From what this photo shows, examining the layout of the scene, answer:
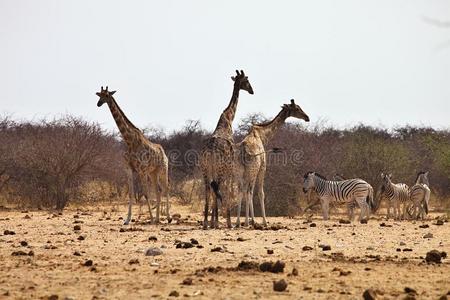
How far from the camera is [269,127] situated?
60.3 feet

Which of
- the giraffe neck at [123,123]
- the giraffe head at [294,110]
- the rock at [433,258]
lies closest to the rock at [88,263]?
the rock at [433,258]

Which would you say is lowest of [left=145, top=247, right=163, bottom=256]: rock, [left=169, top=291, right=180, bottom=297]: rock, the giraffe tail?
[left=169, top=291, right=180, bottom=297]: rock

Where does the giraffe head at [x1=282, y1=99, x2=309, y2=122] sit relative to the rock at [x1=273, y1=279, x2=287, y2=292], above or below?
above

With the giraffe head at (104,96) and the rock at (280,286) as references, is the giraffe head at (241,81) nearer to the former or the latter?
the giraffe head at (104,96)

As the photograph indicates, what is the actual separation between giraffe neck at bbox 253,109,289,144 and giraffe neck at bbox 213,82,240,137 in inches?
27.3

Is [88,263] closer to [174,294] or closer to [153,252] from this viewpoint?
[153,252]

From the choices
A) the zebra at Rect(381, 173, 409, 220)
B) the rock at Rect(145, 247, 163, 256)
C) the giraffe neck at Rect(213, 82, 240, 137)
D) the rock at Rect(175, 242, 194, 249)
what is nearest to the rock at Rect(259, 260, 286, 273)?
the rock at Rect(145, 247, 163, 256)

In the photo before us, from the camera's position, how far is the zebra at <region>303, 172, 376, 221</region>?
20.7m

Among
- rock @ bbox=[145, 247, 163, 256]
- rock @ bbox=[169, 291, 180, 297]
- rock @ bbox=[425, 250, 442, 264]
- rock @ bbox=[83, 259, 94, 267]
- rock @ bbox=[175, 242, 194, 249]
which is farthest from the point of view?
rock @ bbox=[175, 242, 194, 249]

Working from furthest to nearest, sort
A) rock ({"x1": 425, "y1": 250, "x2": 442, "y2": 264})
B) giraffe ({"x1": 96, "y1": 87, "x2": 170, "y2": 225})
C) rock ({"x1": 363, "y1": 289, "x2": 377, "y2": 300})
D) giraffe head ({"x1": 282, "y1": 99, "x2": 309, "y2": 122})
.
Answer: giraffe head ({"x1": 282, "y1": 99, "x2": 309, "y2": 122}) < giraffe ({"x1": 96, "y1": 87, "x2": 170, "y2": 225}) < rock ({"x1": 425, "y1": 250, "x2": 442, "y2": 264}) < rock ({"x1": 363, "y1": 289, "x2": 377, "y2": 300})

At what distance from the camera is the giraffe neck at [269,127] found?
18094mm

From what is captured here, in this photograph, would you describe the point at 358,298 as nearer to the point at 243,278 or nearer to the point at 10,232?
the point at 243,278

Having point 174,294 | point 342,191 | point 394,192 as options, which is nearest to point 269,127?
point 342,191

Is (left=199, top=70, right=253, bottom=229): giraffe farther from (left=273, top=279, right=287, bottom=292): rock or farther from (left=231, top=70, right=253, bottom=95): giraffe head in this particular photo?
(left=273, top=279, right=287, bottom=292): rock
